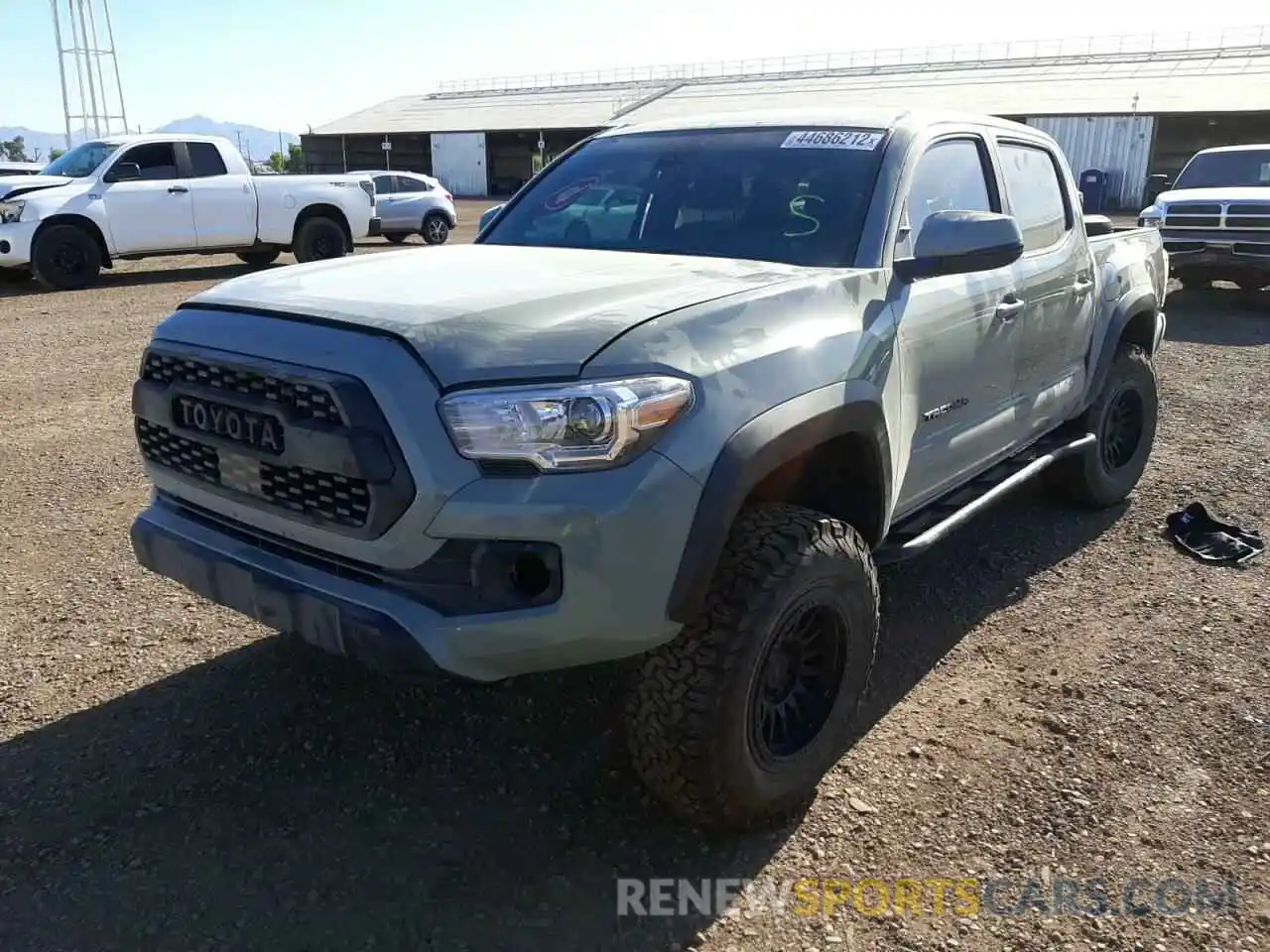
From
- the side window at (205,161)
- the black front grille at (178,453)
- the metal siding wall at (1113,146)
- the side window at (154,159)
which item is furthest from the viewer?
the metal siding wall at (1113,146)

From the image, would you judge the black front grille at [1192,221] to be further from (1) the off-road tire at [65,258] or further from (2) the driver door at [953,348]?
(1) the off-road tire at [65,258]

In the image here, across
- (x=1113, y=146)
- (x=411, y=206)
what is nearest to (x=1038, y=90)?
(x=1113, y=146)

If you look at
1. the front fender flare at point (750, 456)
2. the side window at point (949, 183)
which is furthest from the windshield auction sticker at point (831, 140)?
the front fender flare at point (750, 456)

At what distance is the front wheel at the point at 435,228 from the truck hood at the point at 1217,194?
1349 cm

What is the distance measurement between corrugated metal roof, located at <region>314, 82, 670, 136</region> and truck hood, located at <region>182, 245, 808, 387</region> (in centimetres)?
4903

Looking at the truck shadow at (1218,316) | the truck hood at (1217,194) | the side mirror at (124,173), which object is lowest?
the truck shadow at (1218,316)

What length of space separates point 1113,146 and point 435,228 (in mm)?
28320

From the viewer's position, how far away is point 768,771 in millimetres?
2779

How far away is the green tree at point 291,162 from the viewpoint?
65.1 metres

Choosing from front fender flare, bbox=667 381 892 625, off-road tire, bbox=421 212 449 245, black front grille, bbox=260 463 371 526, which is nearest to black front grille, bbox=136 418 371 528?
black front grille, bbox=260 463 371 526

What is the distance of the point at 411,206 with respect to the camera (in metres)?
20.8

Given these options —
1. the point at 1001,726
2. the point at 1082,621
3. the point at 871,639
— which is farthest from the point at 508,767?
the point at 1082,621

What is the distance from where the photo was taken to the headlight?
234cm

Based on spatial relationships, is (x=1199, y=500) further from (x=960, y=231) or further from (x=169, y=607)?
(x=169, y=607)
